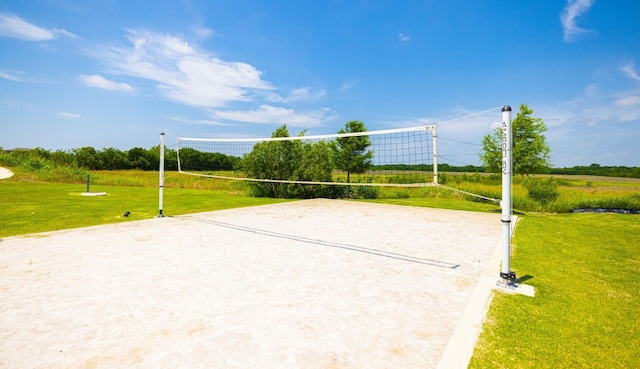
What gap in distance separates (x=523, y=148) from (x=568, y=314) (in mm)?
15684

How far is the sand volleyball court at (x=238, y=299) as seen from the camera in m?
2.60

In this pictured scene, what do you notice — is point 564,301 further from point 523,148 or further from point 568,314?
point 523,148

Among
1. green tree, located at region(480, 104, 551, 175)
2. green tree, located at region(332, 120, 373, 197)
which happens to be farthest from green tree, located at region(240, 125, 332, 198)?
green tree, located at region(480, 104, 551, 175)

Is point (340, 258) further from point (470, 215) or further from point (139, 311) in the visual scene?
point (470, 215)

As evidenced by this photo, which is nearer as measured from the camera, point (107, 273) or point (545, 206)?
→ point (107, 273)

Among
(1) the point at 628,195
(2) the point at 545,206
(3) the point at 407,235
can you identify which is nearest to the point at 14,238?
(3) the point at 407,235

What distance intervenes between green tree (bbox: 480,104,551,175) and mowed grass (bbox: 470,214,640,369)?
10.4m

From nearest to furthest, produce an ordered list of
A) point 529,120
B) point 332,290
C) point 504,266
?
point 332,290
point 504,266
point 529,120

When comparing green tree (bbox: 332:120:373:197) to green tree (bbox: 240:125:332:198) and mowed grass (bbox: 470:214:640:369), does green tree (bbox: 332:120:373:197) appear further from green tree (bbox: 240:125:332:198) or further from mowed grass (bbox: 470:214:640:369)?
mowed grass (bbox: 470:214:640:369)

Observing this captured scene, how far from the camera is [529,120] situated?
1672 centimetres

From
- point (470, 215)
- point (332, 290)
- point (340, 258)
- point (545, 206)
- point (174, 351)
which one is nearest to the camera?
point (174, 351)

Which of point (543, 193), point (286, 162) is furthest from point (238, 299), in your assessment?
point (543, 193)

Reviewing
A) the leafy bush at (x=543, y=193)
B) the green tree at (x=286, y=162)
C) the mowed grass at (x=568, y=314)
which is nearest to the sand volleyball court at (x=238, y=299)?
the mowed grass at (x=568, y=314)

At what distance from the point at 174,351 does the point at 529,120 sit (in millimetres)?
19879
